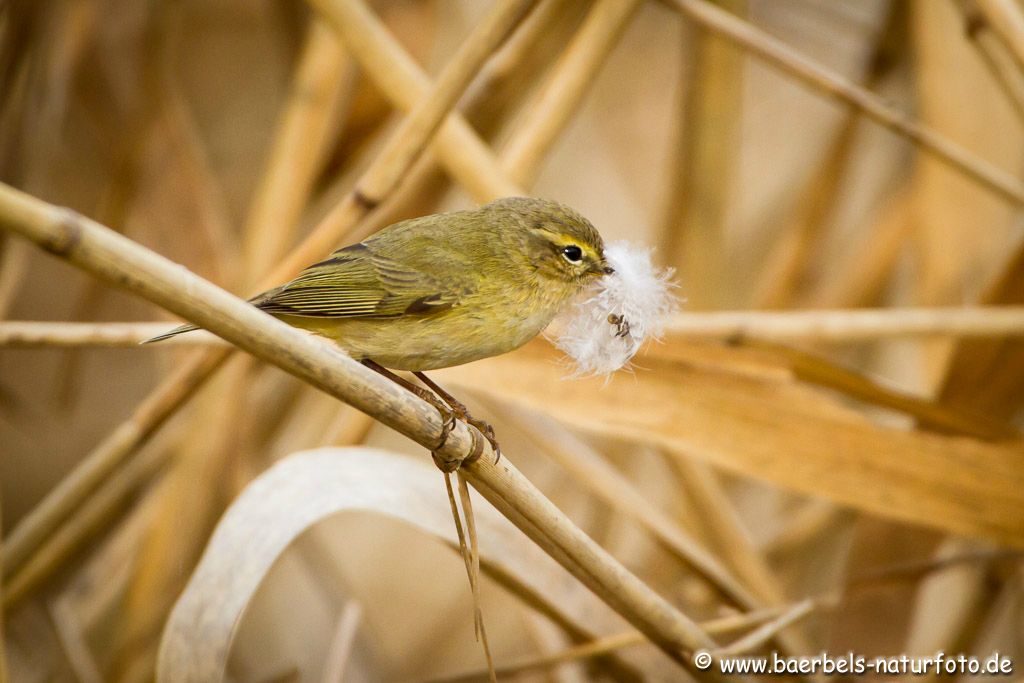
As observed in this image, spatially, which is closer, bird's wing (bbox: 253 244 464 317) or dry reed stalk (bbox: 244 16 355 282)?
bird's wing (bbox: 253 244 464 317)

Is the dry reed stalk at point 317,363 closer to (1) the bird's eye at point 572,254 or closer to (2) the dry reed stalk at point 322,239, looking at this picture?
(1) the bird's eye at point 572,254

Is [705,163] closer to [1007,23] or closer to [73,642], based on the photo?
[1007,23]

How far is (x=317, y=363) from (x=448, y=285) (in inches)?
22.1

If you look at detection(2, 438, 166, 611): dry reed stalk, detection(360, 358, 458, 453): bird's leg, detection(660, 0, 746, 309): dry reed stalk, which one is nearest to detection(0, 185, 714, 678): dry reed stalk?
detection(360, 358, 458, 453): bird's leg

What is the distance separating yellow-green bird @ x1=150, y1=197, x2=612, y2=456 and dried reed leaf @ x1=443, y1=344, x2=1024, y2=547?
1.20 feet

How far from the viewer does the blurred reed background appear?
1775 millimetres

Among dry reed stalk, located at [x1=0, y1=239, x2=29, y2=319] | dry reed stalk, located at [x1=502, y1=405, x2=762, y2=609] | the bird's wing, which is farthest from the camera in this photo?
dry reed stalk, located at [x1=0, y1=239, x2=29, y2=319]

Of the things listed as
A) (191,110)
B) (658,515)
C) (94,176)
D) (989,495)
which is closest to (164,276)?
(658,515)

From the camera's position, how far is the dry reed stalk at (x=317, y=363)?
68 centimetres

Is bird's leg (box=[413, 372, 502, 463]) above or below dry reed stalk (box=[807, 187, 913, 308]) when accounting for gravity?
below

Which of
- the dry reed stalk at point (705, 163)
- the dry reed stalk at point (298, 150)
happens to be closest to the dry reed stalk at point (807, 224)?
the dry reed stalk at point (705, 163)

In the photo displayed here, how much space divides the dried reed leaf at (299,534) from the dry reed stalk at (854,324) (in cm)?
62

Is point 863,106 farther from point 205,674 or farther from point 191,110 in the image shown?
point 191,110

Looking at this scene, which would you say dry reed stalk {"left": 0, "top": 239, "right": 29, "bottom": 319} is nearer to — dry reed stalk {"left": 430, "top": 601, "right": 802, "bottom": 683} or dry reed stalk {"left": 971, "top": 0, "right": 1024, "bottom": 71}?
dry reed stalk {"left": 430, "top": 601, "right": 802, "bottom": 683}
